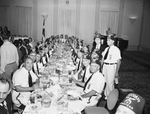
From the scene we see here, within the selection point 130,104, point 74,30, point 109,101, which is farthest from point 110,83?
point 74,30

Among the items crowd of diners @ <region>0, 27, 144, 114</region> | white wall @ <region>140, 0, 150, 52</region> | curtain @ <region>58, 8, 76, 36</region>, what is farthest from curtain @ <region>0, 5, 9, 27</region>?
white wall @ <region>140, 0, 150, 52</region>

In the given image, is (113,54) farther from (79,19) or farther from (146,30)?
(146,30)

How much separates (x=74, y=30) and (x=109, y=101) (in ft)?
34.6

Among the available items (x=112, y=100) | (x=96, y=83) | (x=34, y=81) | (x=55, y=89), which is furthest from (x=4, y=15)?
(x=112, y=100)

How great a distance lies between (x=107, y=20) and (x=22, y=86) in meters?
10.8

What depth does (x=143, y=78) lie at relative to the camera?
6.32m

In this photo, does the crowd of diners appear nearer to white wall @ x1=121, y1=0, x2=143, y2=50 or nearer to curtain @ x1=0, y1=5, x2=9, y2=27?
curtain @ x1=0, y1=5, x2=9, y2=27

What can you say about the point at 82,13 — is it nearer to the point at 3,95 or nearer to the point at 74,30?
the point at 74,30

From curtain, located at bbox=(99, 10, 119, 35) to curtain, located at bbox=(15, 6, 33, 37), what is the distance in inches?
196

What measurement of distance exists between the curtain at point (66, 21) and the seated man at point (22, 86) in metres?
9.87

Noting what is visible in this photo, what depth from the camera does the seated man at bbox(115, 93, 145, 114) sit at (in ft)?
4.78

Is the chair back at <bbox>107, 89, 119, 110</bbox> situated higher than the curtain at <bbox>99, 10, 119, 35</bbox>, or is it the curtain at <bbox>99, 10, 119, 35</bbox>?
the curtain at <bbox>99, 10, 119, 35</bbox>

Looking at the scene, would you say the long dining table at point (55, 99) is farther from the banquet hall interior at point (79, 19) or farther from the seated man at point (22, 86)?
the banquet hall interior at point (79, 19)

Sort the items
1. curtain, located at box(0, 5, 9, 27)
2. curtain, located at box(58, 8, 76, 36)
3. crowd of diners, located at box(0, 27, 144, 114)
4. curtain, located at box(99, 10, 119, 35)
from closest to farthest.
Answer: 1. crowd of diners, located at box(0, 27, 144, 114)
2. curtain, located at box(0, 5, 9, 27)
3. curtain, located at box(58, 8, 76, 36)
4. curtain, located at box(99, 10, 119, 35)
